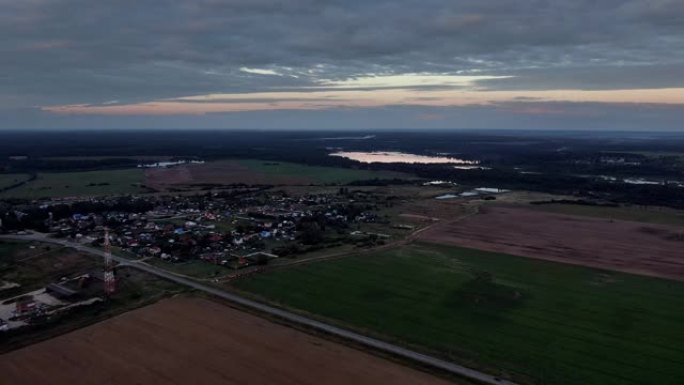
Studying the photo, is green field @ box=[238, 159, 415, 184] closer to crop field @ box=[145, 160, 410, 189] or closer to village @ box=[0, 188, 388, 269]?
crop field @ box=[145, 160, 410, 189]

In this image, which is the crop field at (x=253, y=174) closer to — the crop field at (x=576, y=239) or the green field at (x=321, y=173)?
the green field at (x=321, y=173)

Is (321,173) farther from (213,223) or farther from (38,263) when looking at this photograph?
(38,263)

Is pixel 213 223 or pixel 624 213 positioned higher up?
pixel 624 213

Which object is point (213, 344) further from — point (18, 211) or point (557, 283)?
point (18, 211)

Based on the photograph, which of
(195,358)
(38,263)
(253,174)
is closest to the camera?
(195,358)

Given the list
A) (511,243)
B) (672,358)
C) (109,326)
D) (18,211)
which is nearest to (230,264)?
(109,326)

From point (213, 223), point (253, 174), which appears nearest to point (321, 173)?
point (253, 174)

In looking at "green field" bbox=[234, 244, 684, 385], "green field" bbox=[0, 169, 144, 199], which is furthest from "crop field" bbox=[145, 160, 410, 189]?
"green field" bbox=[234, 244, 684, 385]
